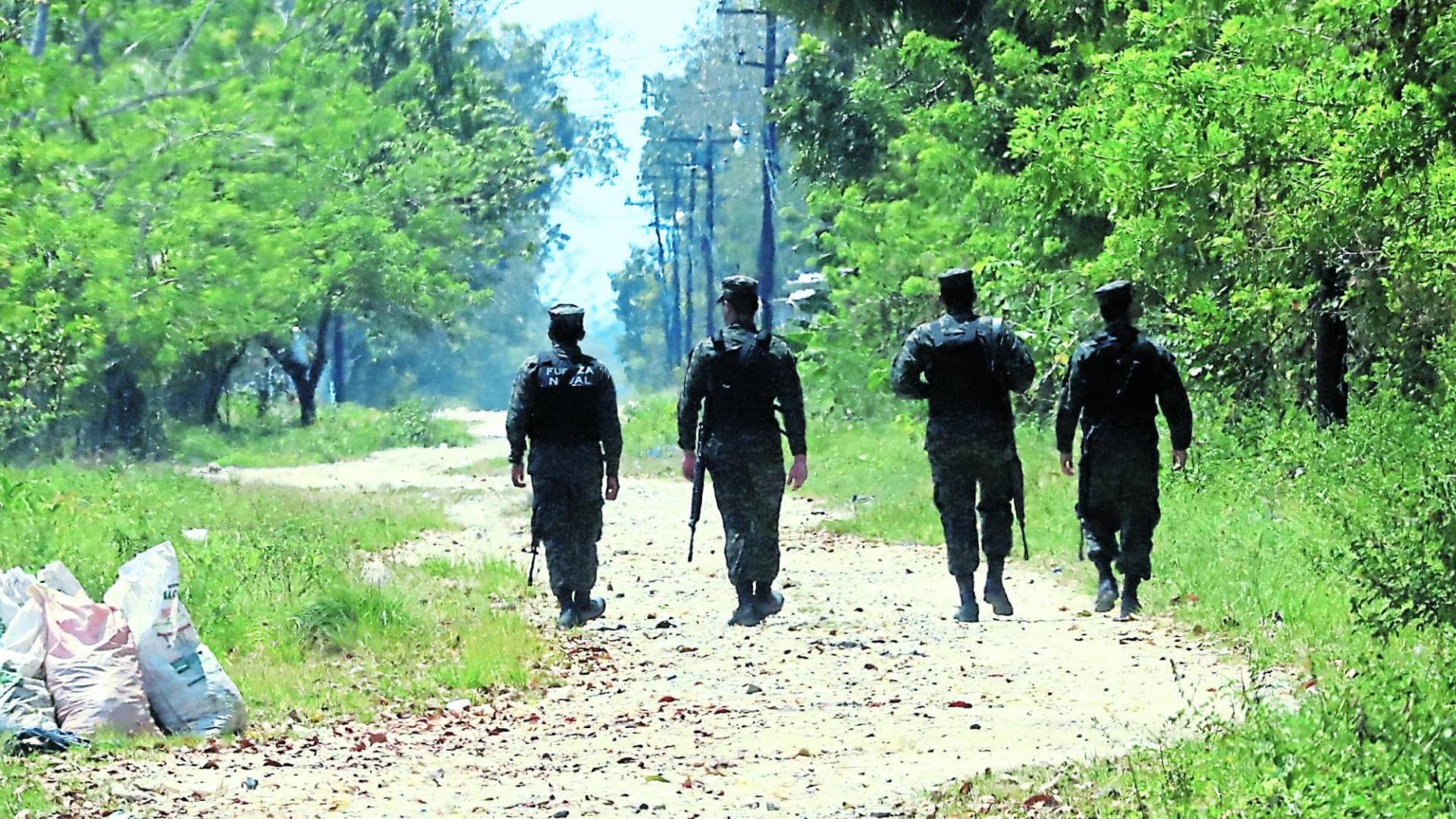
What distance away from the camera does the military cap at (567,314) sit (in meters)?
12.0

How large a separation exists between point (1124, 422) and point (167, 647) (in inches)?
235

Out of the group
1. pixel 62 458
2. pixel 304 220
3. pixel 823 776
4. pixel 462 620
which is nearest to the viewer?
pixel 823 776

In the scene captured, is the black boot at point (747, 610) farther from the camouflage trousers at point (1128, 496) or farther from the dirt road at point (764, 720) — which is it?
the camouflage trousers at point (1128, 496)

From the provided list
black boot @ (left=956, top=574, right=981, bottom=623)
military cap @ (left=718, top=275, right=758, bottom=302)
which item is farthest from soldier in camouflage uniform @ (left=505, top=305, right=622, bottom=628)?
black boot @ (left=956, top=574, right=981, bottom=623)

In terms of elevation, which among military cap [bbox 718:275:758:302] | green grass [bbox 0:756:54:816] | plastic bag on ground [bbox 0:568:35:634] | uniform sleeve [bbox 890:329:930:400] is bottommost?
green grass [bbox 0:756:54:816]

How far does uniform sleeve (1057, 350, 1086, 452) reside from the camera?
37.7 ft

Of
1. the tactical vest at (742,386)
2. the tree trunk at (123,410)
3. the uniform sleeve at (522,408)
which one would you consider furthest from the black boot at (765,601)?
the tree trunk at (123,410)

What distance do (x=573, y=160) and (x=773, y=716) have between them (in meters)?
81.6

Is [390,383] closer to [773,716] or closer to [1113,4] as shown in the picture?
[1113,4]

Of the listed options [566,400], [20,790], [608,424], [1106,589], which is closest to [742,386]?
[608,424]

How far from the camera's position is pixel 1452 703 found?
668cm

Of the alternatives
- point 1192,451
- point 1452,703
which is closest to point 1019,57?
point 1192,451

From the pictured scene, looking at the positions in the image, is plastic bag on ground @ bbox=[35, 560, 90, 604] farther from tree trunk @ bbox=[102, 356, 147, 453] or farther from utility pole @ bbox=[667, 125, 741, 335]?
utility pole @ bbox=[667, 125, 741, 335]

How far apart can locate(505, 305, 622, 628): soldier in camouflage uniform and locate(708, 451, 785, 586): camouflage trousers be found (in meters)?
0.75
